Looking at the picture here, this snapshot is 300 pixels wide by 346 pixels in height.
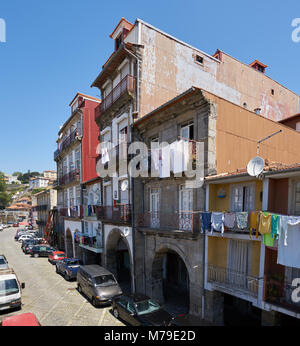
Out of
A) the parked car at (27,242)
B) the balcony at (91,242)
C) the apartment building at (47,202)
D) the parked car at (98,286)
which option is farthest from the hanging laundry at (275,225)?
the apartment building at (47,202)

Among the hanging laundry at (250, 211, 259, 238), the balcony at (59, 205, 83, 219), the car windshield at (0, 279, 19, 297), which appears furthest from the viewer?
the balcony at (59, 205, 83, 219)

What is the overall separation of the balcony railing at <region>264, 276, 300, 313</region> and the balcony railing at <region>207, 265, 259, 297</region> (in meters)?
0.41

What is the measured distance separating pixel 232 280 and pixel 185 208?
4.14 meters

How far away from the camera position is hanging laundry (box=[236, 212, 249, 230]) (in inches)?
376

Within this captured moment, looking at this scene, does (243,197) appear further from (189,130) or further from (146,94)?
(146,94)

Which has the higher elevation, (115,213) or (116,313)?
(115,213)

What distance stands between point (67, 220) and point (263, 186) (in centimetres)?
2533

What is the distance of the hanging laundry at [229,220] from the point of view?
9953 millimetres

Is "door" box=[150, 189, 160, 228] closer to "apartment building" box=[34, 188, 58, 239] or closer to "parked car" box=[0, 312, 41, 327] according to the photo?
"parked car" box=[0, 312, 41, 327]

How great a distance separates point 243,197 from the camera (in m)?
10.6

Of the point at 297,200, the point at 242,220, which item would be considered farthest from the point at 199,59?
the point at 242,220

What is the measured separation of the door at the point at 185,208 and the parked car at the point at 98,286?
621 cm

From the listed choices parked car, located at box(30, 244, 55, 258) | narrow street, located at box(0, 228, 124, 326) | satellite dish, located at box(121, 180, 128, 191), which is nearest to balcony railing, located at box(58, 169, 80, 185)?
parked car, located at box(30, 244, 55, 258)
